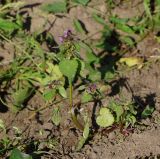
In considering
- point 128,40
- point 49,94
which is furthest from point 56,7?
point 49,94

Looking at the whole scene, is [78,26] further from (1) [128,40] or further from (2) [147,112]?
(2) [147,112]

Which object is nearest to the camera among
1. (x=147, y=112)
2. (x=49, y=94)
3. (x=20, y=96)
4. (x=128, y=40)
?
(x=49, y=94)

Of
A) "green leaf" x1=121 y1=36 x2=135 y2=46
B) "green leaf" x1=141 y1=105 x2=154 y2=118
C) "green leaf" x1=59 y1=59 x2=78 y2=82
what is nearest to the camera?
"green leaf" x1=59 y1=59 x2=78 y2=82

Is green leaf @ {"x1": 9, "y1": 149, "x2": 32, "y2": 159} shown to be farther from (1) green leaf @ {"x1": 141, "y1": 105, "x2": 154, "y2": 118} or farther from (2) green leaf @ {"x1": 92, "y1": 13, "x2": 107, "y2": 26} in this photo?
(2) green leaf @ {"x1": 92, "y1": 13, "x2": 107, "y2": 26}

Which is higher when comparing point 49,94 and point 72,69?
point 72,69

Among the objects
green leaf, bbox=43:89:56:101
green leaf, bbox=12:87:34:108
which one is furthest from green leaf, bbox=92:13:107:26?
green leaf, bbox=43:89:56:101

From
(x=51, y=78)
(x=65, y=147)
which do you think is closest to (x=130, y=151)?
(x=65, y=147)

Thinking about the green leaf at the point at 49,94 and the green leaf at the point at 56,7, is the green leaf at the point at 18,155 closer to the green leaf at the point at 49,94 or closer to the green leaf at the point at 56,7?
the green leaf at the point at 49,94

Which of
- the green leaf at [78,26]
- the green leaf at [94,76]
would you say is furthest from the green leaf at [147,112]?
the green leaf at [78,26]
